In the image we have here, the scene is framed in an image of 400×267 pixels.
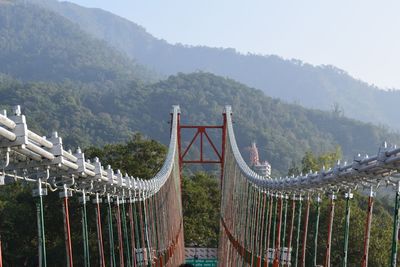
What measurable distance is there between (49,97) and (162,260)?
94.2m

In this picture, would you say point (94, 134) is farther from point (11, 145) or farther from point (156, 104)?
point (11, 145)

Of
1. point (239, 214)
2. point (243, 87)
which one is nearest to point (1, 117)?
point (239, 214)

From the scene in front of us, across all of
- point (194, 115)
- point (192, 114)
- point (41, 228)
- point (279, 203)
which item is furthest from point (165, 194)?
point (192, 114)

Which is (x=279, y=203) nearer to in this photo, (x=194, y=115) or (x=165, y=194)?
(x=165, y=194)

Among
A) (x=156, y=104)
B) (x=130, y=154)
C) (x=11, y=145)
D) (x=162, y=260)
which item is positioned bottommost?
(x=162, y=260)

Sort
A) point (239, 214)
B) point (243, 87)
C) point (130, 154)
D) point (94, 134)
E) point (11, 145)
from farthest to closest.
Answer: point (243, 87), point (94, 134), point (130, 154), point (239, 214), point (11, 145)

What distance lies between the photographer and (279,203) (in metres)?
20.1

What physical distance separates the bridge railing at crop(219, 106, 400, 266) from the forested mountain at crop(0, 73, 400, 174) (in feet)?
187

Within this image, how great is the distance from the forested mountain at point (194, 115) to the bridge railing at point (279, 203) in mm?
56849

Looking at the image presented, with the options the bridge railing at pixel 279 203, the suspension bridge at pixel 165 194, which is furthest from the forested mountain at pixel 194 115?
the suspension bridge at pixel 165 194

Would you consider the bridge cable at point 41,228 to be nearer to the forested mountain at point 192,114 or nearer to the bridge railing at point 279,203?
the bridge railing at point 279,203

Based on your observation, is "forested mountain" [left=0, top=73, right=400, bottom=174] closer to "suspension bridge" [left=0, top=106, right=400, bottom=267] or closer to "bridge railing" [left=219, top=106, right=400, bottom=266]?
"bridge railing" [left=219, top=106, right=400, bottom=266]

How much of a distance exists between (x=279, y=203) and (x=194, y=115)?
112 meters

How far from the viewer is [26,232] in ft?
115
